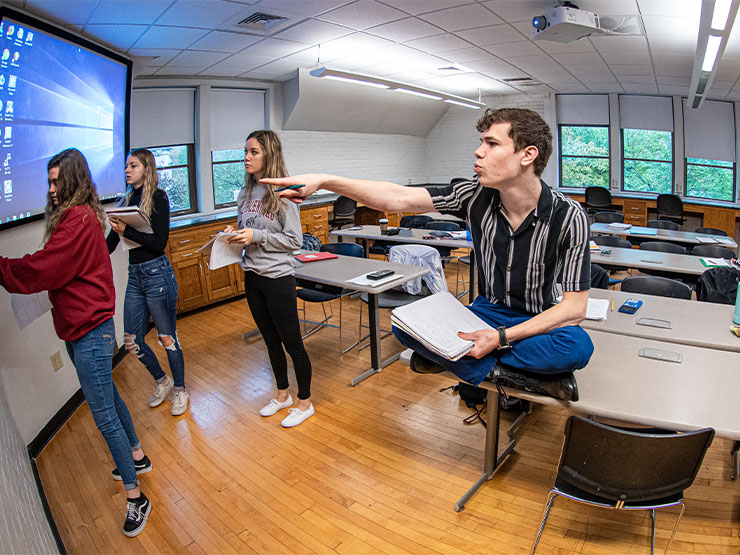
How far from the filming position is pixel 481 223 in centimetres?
186

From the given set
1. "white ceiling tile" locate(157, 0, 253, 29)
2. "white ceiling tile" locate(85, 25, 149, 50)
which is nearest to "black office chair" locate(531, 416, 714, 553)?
"white ceiling tile" locate(157, 0, 253, 29)

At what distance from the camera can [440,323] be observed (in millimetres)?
1854

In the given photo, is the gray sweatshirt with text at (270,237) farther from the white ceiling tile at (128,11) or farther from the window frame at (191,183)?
the window frame at (191,183)

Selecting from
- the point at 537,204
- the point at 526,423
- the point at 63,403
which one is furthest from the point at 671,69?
the point at 63,403

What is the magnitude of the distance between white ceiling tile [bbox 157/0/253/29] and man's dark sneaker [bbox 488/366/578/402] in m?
3.46

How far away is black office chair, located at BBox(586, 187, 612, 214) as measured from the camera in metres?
9.15

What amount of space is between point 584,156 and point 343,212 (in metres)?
5.76

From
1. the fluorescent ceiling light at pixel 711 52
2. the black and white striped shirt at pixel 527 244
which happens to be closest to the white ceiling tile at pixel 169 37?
the black and white striped shirt at pixel 527 244

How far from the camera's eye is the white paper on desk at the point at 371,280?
3572mm

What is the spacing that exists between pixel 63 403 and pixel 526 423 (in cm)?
330

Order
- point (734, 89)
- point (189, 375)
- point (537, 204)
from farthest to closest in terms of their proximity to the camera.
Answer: point (734, 89), point (189, 375), point (537, 204)

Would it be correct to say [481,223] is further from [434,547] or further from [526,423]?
[526,423]

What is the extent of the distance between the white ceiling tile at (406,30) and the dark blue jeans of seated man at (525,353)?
11.7 ft

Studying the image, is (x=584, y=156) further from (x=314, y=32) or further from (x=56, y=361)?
(x=56, y=361)
